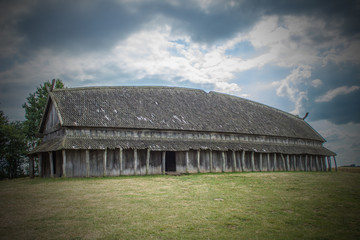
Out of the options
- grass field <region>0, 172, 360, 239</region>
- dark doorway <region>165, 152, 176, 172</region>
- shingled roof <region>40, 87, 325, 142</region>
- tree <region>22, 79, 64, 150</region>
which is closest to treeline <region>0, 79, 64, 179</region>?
tree <region>22, 79, 64, 150</region>

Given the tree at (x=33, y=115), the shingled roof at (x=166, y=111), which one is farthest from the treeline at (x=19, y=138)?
the shingled roof at (x=166, y=111)

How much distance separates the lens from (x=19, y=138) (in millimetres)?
36625

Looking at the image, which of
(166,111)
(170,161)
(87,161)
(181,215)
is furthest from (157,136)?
(181,215)

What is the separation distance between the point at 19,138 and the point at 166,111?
2211cm

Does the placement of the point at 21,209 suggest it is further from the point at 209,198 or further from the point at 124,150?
the point at 124,150

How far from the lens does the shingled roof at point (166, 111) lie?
27391 mm

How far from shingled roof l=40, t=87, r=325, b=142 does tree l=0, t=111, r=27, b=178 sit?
25.5ft

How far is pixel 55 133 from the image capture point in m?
27.7

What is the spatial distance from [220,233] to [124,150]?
65.6 feet

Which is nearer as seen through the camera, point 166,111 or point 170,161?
point 170,161

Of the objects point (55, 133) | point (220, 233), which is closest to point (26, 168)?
point (55, 133)

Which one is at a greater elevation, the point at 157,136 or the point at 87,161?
the point at 157,136

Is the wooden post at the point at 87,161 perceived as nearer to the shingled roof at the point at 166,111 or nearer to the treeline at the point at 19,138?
the shingled roof at the point at 166,111

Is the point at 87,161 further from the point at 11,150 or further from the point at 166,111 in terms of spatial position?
the point at 11,150
